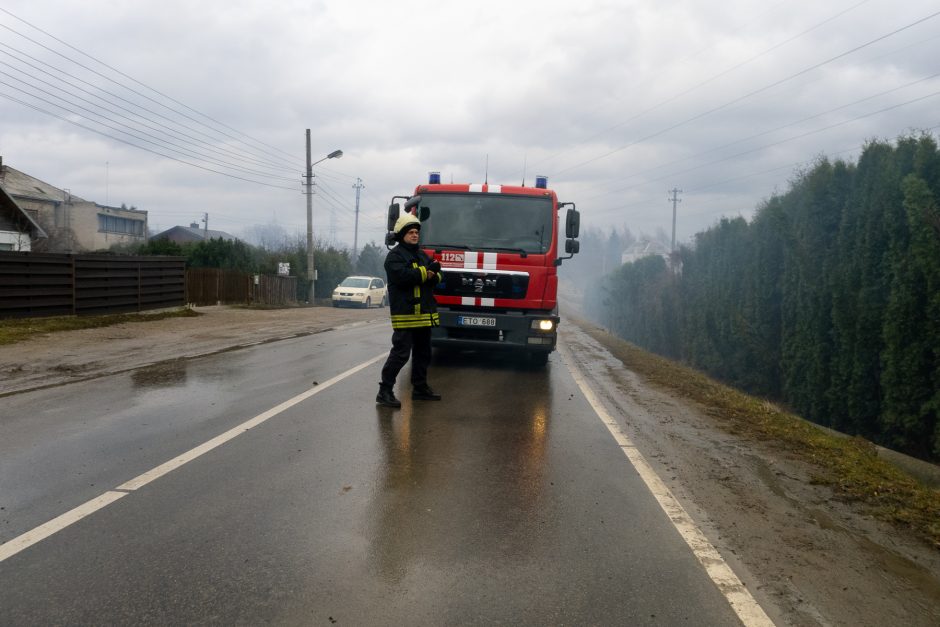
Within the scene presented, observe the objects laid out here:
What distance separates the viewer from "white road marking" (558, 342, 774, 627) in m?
3.05

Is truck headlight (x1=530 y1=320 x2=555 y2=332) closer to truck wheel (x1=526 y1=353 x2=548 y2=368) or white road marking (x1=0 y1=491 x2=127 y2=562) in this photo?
truck wheel (x1=526 y1=353 x2=548 y2=368)

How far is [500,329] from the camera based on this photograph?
403 inches

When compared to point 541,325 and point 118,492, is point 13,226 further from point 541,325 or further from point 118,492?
point 118,492

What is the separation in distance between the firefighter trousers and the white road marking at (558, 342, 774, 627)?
2388 millimetres

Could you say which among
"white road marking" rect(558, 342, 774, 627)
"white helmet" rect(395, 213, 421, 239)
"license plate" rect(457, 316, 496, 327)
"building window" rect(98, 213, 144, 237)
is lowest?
"white road marking" rect(558, 342, 774, 627)

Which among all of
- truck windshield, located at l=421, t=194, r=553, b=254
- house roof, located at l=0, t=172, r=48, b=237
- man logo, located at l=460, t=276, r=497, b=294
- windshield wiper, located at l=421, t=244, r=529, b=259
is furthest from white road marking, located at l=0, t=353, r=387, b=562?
house roof, located at l=0, t=172, r=48, b=237

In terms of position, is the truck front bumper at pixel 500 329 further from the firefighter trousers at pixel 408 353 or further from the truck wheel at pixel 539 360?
the firefighter trousers at pixel 408 353

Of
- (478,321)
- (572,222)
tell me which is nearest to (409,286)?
(478,321)

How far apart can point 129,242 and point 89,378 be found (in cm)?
5780

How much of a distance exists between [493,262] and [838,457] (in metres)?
5.57

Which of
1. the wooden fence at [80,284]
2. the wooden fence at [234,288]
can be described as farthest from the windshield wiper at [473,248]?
the wooden fence at [234,288]

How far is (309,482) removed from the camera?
4730 mm

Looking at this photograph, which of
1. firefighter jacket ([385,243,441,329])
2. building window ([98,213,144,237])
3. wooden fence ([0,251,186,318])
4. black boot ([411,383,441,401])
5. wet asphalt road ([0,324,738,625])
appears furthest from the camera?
building window ([98,213,144,237])

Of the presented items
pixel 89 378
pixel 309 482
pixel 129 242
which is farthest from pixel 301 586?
pixel 129 242
